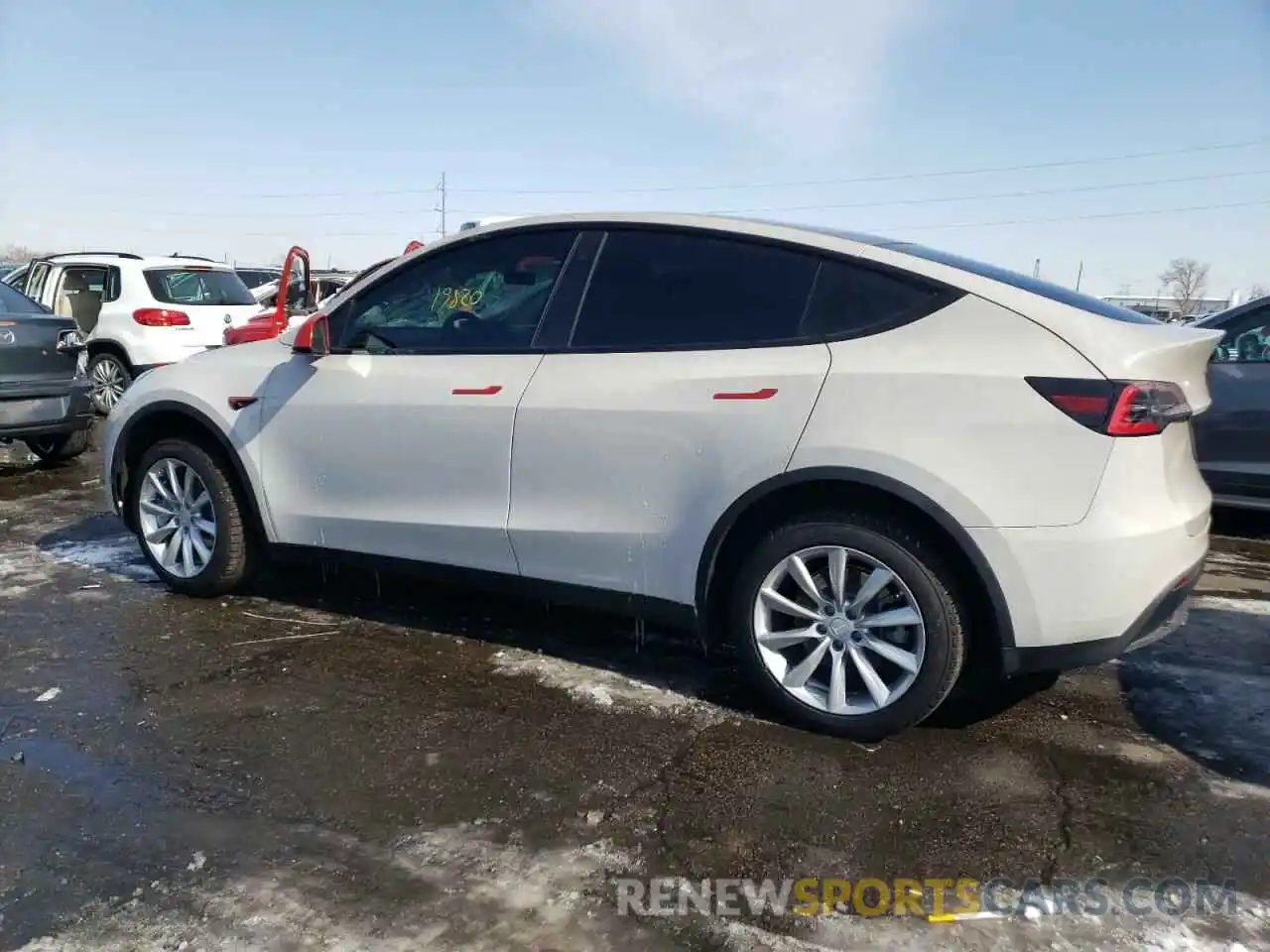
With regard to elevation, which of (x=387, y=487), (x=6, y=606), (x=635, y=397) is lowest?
(x=6, y=606)

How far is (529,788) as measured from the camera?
283 cm

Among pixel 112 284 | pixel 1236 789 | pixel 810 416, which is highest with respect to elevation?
pixel 112 284

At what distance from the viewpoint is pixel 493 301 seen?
12.2ft

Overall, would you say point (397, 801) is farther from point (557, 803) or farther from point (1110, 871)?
point (1110, 871)

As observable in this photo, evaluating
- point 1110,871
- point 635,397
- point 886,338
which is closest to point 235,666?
point 635,397

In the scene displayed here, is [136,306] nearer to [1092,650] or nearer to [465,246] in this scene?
[465,246]

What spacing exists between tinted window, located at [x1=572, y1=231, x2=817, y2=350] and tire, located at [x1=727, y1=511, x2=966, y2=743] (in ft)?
2.18

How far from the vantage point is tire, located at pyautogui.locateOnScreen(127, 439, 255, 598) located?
4301 millimetres

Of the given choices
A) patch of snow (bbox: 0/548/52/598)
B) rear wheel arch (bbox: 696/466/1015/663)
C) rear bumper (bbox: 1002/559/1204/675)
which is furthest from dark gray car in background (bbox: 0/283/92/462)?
rear bumper (bbox: 1002/559/1204/675)

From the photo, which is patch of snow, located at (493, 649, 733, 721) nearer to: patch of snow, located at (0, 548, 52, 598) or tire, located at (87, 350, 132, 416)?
patch of snow, located at (0, 548, 52, 598)

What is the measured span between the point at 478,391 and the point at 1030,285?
6.31ft

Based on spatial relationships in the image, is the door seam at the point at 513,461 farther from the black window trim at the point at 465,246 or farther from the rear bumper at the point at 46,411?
the rear bumper at the point at 46,411

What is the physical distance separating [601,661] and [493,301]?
146 centimetres

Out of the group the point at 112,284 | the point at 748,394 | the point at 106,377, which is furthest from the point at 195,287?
the point at 748,394
